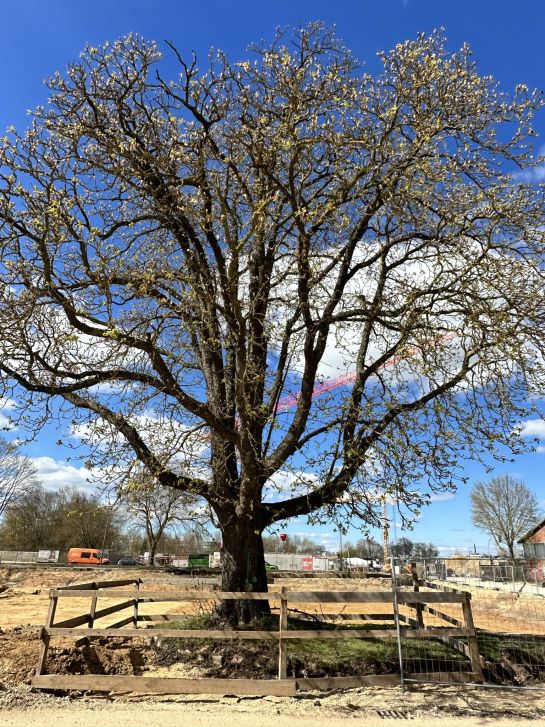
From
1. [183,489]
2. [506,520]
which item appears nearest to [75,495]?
[506,520]

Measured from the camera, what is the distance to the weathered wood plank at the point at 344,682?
753 cm

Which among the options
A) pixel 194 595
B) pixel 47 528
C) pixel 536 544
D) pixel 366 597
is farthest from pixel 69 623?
pixel 47 528

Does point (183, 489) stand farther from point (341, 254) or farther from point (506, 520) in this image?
point (506, 520)

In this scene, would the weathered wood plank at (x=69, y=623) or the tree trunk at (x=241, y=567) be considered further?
Result: the tree trunk at (x=241, y=567)

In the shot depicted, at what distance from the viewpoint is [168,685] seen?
7418 millimetres

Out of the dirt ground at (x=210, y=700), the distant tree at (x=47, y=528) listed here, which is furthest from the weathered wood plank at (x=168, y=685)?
the distant tree at (x=47, y=528)

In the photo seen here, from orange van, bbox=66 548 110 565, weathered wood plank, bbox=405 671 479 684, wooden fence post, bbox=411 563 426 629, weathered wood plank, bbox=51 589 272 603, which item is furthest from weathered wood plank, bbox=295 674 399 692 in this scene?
orange van, bbox=66 548 110 565

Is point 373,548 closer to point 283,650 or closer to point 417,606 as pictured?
point 417,606

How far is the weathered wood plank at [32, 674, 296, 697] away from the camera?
7371 mm

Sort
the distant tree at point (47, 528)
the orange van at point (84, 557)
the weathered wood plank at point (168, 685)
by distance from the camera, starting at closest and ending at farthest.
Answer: the weathered wood plank at point (168, 685) < the orange van at point (84, 557) < the distant tree at point (47, 528)

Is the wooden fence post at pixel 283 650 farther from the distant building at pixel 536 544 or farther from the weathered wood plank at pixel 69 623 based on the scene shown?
the distant building at pixel 536 544

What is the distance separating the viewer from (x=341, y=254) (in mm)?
10383

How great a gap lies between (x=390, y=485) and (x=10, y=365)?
6.92m

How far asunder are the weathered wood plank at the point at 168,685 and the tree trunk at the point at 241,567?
2.76 m
